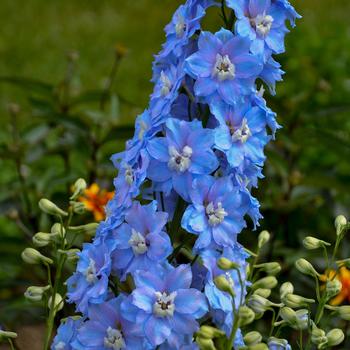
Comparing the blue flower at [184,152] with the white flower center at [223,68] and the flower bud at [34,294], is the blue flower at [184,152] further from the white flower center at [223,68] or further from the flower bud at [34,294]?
the flower bud at [34,294]

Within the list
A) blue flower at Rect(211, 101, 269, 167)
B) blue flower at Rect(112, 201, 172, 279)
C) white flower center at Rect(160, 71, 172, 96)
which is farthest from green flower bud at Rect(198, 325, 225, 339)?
white flower center at Rect(160, 71, 172, 96)

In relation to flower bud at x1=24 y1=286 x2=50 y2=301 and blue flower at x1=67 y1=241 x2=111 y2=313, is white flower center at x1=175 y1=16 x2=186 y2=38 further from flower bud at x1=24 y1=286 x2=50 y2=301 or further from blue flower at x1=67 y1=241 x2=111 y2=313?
flower bud at x1=24 y1=286 x2=50 y2=301

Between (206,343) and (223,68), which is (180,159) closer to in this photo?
(223,68)

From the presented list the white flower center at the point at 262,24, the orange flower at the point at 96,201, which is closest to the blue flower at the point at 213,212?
the white flower center at the point at 262,24

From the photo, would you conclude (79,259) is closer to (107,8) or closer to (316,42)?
(316,42)

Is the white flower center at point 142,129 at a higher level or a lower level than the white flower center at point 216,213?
higher

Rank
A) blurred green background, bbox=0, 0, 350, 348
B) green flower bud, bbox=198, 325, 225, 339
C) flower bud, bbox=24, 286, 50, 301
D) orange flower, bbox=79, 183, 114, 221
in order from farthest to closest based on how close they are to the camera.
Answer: blurred green background, bbox=0, 0, 350, 348 < orange flower, bbox=79, 183, 114, 221 < flower bud, bbox=24, 286, 50, 301 < green flower bud, bbox=198, 325, 225, 339
